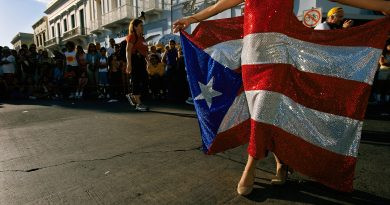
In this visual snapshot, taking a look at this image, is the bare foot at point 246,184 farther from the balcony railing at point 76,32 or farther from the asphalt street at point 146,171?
the balcony railing at point 76,32

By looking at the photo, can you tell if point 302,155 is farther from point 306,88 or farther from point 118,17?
point 118,17

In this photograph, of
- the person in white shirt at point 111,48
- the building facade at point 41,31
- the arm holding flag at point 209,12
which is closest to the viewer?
the arm holding flag at point 209,12

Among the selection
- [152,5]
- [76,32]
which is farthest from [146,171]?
[76,32]

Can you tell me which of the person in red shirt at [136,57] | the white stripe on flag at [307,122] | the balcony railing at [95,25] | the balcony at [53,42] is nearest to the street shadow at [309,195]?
the white stripe on flag at [307,122]

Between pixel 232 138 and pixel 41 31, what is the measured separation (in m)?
52.0

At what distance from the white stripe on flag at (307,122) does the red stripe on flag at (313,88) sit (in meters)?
0.04

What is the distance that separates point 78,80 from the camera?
32.9 feet

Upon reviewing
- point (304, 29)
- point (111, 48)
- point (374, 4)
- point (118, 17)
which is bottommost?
point (304, 29)

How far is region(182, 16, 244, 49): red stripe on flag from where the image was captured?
2.62 metres

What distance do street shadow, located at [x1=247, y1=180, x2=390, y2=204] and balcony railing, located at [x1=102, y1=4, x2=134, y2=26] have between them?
2362cm

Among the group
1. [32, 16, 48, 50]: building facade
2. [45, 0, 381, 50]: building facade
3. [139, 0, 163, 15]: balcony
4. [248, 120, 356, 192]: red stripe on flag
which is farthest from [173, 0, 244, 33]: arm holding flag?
[32, 16, 48, 50]: building facade

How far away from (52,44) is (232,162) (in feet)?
140

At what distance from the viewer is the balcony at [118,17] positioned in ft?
79.0

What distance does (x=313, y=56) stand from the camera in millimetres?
2166
